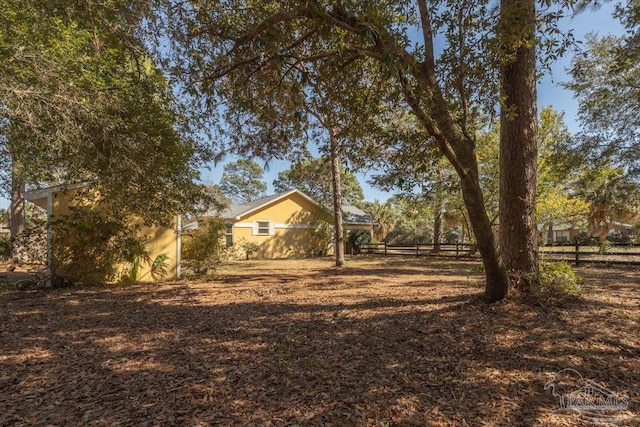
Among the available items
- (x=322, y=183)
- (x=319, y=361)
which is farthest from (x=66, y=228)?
(x=322, y=183)

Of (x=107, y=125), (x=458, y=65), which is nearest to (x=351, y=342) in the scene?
(x=458, y=65)

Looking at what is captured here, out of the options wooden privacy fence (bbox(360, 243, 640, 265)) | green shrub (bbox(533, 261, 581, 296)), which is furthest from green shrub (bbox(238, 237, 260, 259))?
green shrub (bbox(533, 261, 581, 296))

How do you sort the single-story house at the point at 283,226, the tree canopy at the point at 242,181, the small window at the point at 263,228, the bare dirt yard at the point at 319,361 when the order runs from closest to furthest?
1. the bare dirt yard at the point at 319,361
2. the single-story house at the point at 283,226
3. the small window at the point at 263,228
4. the tree canopy at the point at 242,181

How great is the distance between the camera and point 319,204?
24.2 m

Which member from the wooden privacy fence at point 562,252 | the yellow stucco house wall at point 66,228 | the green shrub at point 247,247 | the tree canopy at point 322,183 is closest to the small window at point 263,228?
the green shrub at point 247,247

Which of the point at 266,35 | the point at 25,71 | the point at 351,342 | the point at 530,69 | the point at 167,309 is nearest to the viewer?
the point at 266,35

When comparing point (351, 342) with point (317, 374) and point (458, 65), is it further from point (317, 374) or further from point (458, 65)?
point (458, 65)

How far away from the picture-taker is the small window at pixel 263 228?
22.0 metres

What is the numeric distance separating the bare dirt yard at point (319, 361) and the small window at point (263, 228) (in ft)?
49.9

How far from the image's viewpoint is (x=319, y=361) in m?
3.88

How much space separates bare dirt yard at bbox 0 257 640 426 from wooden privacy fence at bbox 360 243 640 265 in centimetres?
702

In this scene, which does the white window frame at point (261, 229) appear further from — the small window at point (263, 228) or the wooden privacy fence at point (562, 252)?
the wooden privacy fence at point (562, 252)

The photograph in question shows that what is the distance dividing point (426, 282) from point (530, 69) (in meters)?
5.92

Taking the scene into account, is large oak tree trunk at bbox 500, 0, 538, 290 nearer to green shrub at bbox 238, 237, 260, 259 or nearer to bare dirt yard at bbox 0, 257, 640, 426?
bare dirt yard at bbox 0, 257, 640, 426
